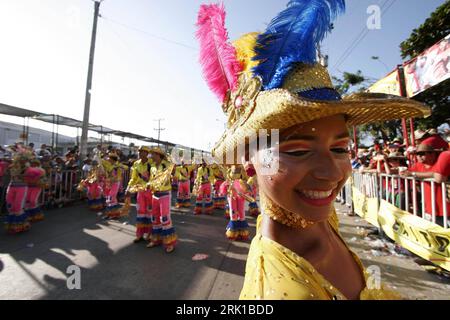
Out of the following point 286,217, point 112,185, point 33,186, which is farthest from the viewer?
point 112,185

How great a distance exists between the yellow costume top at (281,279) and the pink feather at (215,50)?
0.96 metres

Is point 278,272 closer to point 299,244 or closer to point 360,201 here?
point 299,244

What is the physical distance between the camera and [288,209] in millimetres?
1078

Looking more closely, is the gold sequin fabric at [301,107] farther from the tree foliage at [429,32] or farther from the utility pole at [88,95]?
the tree foliage at [429,32]

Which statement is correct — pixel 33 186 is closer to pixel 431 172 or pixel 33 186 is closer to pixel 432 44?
pixel 431 172

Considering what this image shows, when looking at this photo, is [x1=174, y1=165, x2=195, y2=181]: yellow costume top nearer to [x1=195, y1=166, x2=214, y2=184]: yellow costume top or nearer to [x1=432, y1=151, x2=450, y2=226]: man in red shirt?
[x1=195, y1=166, x2=214, y2=184]: yellow costume top

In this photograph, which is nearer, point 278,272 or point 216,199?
point 278,272

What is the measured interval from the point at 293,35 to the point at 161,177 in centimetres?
444

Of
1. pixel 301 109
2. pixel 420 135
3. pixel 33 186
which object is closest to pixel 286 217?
pixel 301 109

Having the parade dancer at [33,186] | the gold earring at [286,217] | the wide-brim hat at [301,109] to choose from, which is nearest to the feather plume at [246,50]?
the wide-brim hat at [301,109]

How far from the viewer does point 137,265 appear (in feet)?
14.1

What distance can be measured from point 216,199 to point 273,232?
869cm

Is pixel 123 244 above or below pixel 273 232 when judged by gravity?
below
